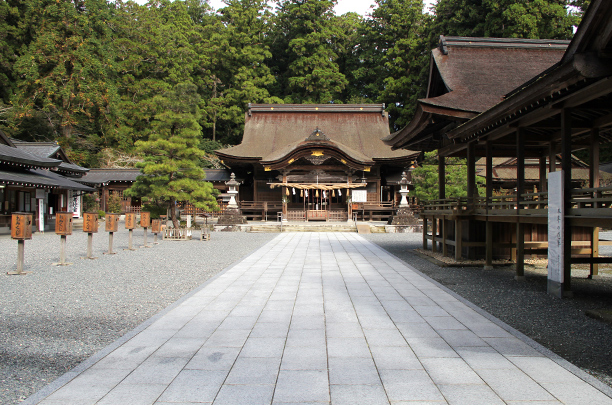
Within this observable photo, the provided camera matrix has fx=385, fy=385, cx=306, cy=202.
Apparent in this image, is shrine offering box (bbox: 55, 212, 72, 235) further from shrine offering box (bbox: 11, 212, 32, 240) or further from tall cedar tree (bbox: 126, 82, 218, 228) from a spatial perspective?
tall cedar tree (bbox: 126, 82, 218, 228)

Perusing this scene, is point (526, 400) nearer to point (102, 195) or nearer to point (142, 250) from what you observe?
point (142, 250)

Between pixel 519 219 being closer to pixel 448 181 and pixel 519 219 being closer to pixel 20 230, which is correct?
pixel 20 230

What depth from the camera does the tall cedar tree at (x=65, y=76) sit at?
1013 inches

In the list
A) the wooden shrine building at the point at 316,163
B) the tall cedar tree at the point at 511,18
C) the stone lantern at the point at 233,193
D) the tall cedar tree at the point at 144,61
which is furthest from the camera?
the tall cedar tree at the point at 144,61

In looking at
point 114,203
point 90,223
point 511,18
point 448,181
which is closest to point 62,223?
point 90,223

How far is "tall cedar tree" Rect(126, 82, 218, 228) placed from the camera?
13766 mm

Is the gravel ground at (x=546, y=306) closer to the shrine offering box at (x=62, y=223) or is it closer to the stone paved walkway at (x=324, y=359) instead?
the stone paved walkway at (x=324, y=359)

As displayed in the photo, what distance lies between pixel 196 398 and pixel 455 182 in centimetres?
1712

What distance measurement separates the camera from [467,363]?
3.03 m

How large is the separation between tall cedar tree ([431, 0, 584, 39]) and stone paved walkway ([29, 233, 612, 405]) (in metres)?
24.3

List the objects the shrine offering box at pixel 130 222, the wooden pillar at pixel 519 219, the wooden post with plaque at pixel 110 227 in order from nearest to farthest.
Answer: the wooden pillar at pixel 519 219
the wooden post with plaque at pixel 110 227
the shrine offering box at pixel 130 222

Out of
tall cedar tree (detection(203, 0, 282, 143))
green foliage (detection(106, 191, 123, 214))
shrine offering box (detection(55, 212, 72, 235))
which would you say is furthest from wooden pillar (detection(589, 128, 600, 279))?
tall cedar tree (detection(203, 0, 282, 143))

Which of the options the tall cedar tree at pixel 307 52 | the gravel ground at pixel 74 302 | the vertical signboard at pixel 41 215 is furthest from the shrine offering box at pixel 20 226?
the tall cedar tree at pixel 307 52

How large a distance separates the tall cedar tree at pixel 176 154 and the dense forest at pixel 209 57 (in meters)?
12.3
